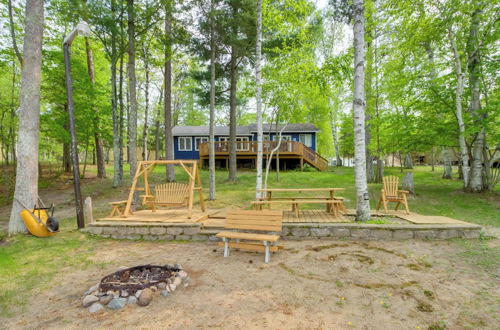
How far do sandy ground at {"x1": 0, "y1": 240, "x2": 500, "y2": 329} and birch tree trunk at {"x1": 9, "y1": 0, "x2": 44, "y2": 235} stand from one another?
9.56 feet

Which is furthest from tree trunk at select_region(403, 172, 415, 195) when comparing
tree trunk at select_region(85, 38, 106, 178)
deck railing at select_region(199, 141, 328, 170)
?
tree trunk at select_region(85, 38, 106, 178)

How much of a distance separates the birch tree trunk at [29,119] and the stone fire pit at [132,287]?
421cm

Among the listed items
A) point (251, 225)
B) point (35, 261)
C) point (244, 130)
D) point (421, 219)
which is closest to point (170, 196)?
point (251, 225)

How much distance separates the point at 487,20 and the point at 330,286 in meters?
12.4

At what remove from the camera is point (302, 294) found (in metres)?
3.43

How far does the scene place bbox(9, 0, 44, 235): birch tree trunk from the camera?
6.07 m

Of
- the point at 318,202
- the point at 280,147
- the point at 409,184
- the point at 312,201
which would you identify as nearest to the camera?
the point at 318,202

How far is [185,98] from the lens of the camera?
3014 centimetres

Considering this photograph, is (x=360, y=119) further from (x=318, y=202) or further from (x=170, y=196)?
(x=170, y=196)

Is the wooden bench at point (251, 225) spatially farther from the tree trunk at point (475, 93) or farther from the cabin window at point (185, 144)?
the cabin window at point (185, 144)

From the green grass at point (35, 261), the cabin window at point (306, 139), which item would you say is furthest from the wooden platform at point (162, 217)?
the cabin window at point (306, 139)

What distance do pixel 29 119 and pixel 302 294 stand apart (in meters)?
7.40

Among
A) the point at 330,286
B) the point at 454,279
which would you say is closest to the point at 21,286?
the point at 330,286

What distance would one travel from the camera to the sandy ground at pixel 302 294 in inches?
111
